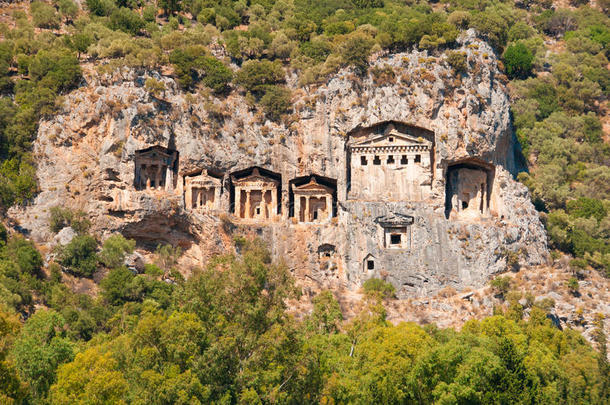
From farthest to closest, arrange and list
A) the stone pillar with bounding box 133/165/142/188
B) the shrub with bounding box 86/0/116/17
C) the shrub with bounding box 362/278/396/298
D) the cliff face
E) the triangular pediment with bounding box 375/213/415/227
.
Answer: the shrub with bounding box 86/0/116/17, the stone pillar with bounding box 133/165/142/188, the triangular pediment with bounding box 375/213/415/227, the cliff face, the shrub with bounding box 362/278/396/298

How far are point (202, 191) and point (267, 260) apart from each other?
26.9 feet

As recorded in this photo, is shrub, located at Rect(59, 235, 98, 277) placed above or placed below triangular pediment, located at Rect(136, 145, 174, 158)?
below

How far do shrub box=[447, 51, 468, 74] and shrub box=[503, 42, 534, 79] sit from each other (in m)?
31.6

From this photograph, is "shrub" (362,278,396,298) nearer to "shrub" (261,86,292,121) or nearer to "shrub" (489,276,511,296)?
"shrub" (489,276,511,296)

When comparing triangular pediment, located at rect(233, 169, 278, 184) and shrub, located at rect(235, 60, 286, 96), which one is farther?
shrub, located at rect(235, 60, 286, 96)

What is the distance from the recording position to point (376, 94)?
77.5 meters

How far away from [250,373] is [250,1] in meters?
76.1

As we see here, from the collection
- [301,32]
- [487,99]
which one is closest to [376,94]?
[487,99]

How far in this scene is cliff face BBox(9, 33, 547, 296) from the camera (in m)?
74.4

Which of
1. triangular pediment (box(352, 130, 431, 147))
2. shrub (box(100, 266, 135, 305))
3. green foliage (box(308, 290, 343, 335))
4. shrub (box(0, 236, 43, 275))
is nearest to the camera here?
green foliage (box(308, 290, 343, 335))

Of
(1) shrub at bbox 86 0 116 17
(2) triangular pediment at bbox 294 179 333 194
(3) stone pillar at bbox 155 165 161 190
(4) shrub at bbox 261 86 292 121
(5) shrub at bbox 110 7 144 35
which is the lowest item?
(2) triangular pediment at bbox 294 179 333 194

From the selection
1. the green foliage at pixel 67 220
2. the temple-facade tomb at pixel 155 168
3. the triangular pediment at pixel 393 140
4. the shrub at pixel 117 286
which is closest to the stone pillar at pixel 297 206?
the triangular pediment at pixel 393 140

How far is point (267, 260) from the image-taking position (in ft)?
246

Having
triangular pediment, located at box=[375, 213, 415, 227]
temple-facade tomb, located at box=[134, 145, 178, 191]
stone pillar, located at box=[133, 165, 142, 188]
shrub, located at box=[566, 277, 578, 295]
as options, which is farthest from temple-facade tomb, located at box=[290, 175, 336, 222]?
shrub, located at box=[566, 277, 578, 295]
